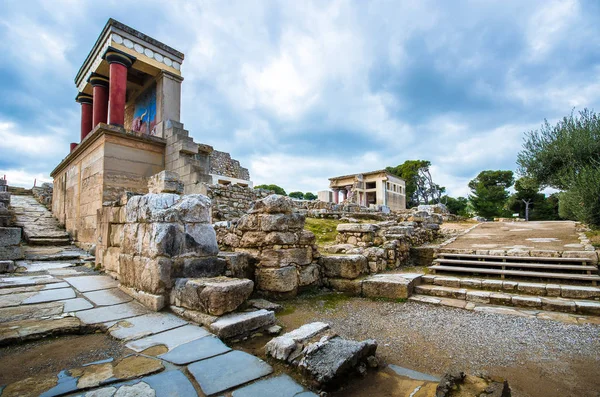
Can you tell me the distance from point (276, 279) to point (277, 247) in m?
0.49

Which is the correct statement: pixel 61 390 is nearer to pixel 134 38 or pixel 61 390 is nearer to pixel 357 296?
pixel 357 296

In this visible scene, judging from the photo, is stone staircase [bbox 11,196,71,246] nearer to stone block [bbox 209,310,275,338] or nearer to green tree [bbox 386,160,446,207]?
stone block [bbox 209,310,275,338]

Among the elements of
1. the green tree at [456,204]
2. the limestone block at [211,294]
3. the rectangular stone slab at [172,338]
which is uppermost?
the green tree at [456,204]

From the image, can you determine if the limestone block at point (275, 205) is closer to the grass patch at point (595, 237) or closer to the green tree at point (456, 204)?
the grass patch at point (595, 237)

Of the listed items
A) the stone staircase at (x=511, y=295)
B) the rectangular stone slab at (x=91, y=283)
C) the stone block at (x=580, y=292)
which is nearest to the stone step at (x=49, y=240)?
the rectangular stone slab at (x=91, y=283)

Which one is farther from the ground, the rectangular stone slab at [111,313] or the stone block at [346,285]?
the rectangular stone slab at [111,313]

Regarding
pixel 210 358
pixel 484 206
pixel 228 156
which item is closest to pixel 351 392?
pixel 210 358

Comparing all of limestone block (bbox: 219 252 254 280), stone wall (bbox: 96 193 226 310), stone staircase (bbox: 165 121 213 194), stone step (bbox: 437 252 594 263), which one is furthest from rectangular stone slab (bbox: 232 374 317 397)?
stone staircase (bbox: 165 121 213 194)

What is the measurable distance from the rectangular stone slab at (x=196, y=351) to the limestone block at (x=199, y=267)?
1.15 metres

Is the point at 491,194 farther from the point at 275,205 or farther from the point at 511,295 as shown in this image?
the point at 275,205

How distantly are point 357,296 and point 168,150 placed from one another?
7.86 m

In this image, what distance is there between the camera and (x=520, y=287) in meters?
4.77

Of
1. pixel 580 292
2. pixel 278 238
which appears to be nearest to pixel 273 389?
pixel 278 238

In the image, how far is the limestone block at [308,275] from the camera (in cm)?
479
